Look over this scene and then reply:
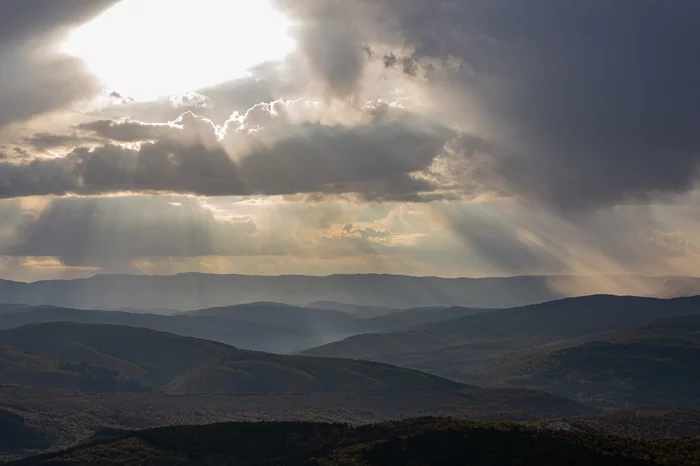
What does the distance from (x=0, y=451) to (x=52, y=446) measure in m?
11.7

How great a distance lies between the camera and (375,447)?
10944cm

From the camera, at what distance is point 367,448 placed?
10994 centimetres

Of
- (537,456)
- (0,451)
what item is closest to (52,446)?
(0,451)

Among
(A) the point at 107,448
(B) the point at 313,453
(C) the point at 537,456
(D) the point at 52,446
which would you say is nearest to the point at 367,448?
(B) the point at 313,453

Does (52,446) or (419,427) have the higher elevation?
(419,427)

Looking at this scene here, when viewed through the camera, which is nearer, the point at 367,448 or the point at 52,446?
the point at 367,448

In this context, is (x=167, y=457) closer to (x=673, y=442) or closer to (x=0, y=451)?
(x=673, y=442)

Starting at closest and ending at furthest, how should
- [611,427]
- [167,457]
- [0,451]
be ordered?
[167,457] < [611,427] < [0,451]

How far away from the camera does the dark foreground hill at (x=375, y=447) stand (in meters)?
98.8

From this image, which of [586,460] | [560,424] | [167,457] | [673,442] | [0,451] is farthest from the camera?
[0,451]

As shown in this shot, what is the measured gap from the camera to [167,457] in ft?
401

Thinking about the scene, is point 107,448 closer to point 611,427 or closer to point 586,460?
point 586,460

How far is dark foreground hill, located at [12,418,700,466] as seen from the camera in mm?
98750

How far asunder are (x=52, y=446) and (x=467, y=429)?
12453 cm
